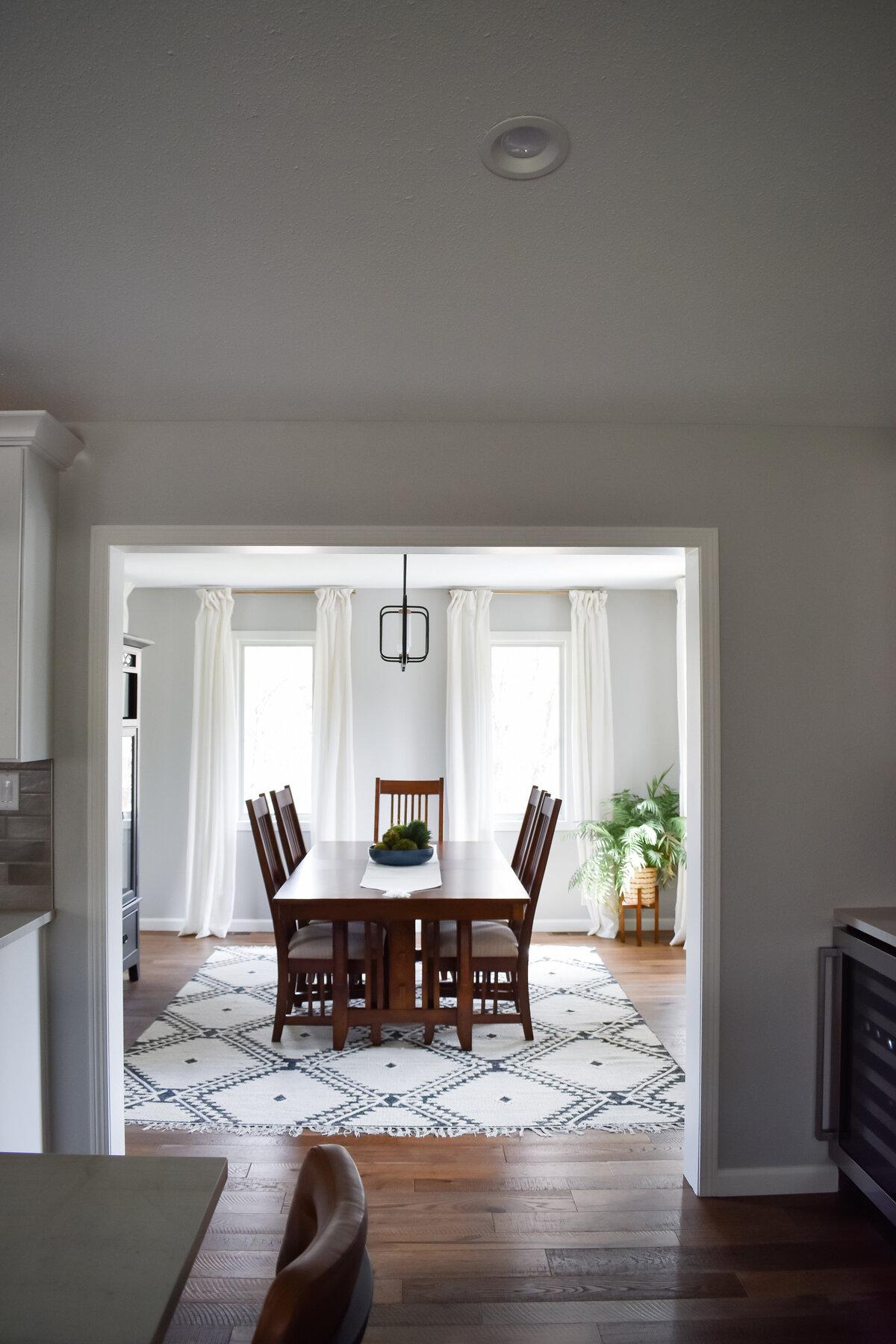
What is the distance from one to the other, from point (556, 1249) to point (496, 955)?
1.49 meters

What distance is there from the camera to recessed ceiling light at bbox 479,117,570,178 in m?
1.47

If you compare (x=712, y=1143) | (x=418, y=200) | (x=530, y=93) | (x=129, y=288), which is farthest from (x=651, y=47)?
(x=712, y=1143)

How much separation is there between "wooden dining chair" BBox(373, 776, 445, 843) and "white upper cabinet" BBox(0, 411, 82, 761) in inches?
115

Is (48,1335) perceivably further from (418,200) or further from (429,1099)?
(429,1099)

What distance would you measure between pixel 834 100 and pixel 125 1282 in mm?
1937

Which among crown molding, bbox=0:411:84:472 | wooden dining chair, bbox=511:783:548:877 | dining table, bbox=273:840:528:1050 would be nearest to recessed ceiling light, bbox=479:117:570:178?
crown molding, bbox=0:411:84:472

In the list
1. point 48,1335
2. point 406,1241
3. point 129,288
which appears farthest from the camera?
point 406,1241

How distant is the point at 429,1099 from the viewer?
132 inches

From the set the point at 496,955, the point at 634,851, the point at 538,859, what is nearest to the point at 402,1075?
the point at 496,955

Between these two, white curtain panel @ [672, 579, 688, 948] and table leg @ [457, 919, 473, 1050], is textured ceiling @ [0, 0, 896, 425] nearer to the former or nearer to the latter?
table leg @ [457, 919, 473, 1050]

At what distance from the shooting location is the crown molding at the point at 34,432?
2.37m

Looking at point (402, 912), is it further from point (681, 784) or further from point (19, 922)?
point (681, 784)

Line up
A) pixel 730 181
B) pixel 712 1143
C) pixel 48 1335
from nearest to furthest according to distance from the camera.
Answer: pixel 48 1335, pixel 730 181, pixel 712 1143

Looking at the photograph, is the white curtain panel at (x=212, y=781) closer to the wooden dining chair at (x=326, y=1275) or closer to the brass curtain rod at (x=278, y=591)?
the brass curtain rod at (x=278, y=591)
